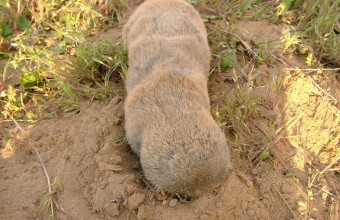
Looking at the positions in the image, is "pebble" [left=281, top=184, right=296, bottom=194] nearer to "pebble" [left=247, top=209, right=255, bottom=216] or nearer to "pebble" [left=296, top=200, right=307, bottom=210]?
"pebble" [left=296, top=200, right=307, bottom=210]

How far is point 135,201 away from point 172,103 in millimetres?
686

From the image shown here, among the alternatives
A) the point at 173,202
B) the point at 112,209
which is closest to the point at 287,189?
the point at 173,202

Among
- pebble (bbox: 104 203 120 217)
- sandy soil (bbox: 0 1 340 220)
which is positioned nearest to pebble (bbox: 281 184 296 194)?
sandy soil (bbox: 0 1 340 220)

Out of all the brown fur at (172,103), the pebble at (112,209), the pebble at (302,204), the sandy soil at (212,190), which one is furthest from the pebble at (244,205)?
the pebble at (112,209)

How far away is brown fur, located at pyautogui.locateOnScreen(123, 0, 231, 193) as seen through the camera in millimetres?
2047

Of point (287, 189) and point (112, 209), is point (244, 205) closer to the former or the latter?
point (287, 189)

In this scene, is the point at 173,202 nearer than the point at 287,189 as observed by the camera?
Yes

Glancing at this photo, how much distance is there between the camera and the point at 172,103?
2.32 metres

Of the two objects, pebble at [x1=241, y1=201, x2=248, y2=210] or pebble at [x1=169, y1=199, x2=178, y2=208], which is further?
pebble at [x1=241, y1=201, x2=248, y2=210]

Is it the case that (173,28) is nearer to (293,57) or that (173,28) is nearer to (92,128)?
(92,128)

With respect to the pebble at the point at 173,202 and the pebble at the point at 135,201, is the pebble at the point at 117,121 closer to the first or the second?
the pebble at the point at 135,201

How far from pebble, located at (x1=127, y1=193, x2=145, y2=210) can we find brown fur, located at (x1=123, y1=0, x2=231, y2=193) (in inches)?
5.0

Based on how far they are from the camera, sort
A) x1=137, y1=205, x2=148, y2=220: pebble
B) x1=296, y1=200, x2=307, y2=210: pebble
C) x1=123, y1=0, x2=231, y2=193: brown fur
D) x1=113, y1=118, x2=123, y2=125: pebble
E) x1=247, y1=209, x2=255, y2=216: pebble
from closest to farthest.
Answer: x1=123, y1=0, x2=231, y2=193: brown fur, x1=137, y1=205, x2=148, y2=220: pebble, x1=247, y1=209, x2=255, y2=216: pebble, x1=296, y1=200, x2=307, y2=210: pebble, x1=113, y1=118, x2=123, y2=125: pebble

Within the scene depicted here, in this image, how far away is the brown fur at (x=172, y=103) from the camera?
2047 mm
